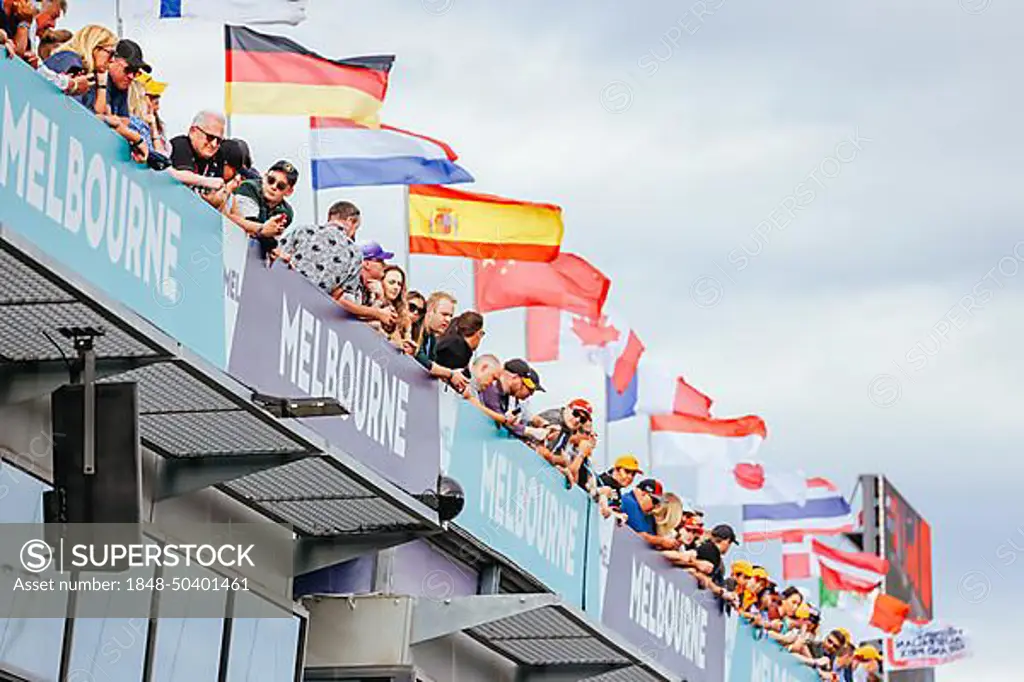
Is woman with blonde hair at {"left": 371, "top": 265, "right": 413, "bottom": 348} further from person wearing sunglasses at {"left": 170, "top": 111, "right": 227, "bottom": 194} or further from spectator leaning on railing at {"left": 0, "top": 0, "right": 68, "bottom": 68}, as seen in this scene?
spectator leaning on railing at {"left": 0, "top": 0, "right": 68, "bottom": 68}

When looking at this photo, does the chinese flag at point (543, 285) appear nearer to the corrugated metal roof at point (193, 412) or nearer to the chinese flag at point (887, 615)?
the corrugated metal roof at point (193, 412)

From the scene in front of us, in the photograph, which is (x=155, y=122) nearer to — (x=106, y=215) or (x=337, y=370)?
(x=106, y=215)

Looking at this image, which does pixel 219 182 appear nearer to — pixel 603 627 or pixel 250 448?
pixel 250 448

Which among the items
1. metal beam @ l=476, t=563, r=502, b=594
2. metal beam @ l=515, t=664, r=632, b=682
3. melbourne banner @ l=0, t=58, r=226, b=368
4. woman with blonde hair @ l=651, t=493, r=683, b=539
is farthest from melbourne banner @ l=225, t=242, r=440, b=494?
woman with blonde hair @ l=651, t=493, r=683, b=539

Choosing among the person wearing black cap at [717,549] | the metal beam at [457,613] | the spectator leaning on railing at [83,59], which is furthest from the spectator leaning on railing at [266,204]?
the person wearing black cap at [717,549]

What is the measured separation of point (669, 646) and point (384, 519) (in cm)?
711

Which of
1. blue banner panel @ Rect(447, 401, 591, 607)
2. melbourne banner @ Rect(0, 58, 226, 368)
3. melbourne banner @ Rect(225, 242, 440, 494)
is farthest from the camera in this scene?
blue banner panel @ Rect(447, 401, 591, 607)

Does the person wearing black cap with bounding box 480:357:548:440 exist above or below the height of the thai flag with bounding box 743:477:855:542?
below

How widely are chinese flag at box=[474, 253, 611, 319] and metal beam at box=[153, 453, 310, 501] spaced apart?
10.5 metres

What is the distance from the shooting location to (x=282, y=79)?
2012 centimetres

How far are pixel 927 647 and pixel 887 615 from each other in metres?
0.87

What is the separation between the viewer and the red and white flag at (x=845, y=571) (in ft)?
134

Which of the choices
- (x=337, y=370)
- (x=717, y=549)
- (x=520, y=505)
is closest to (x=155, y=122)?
(x=337, y=370)

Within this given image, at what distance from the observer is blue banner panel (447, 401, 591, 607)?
1869cm
